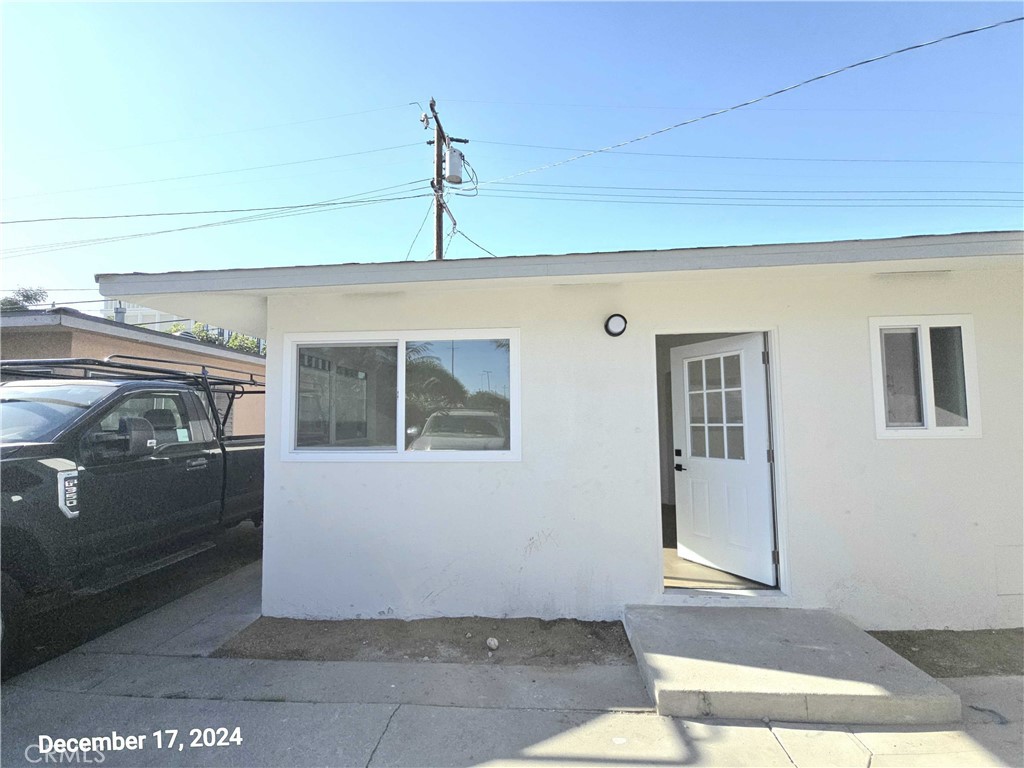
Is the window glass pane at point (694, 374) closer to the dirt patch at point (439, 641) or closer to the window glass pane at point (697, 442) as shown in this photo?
the window glass pane at point (697, 442)

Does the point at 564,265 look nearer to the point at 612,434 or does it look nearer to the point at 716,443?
the point at 612,434


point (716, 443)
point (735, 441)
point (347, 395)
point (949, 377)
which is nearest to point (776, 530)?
point (735, 441)

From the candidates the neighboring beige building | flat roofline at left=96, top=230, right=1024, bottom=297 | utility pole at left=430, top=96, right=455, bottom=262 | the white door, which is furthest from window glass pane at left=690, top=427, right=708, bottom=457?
utility pole at left=430, top=96, right=455, bottom=262

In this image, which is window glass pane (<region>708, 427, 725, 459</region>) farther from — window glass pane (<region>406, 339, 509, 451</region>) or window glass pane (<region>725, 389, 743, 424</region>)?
window glass pane (<region>406, 339, 509, 451</region>)

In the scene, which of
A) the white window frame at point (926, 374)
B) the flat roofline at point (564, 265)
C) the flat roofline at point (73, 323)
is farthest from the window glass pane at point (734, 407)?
the flat roofline at point (73, 323)

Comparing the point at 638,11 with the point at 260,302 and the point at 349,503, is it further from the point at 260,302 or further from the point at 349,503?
the point at 349,503

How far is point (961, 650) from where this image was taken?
11.9 feet

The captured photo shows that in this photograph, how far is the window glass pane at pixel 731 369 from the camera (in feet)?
14.6

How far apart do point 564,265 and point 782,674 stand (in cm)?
302

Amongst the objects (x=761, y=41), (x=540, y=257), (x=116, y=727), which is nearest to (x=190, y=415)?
(x=116, y=727)

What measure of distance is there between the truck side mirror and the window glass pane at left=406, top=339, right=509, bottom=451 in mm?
2335

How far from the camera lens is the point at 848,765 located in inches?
94.0

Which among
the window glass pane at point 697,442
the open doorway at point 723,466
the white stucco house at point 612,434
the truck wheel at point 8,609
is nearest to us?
the truck wheel at point 8,609

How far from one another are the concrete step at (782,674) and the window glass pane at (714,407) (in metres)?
1.76
